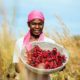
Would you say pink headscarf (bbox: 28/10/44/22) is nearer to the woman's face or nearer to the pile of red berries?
the woman's face

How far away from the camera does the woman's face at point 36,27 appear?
4391mm

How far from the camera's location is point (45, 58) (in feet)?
13.3

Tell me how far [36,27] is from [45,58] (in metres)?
0.48

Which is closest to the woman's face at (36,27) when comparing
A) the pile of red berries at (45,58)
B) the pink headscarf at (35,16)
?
the pink headscarf at (35,16)

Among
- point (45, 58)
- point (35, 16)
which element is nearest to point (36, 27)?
point (35, 16)

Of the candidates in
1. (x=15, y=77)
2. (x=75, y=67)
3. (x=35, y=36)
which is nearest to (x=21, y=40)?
(x=35, y=36)

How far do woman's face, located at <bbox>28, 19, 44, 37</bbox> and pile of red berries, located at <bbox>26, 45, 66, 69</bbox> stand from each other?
0.24 m

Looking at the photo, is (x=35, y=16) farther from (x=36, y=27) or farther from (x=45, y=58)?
(x=45, y=58)

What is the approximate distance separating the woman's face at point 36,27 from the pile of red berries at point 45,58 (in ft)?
0.78

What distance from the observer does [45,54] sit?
405 cm

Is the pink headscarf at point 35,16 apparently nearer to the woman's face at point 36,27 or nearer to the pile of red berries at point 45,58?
the woman's face at point 36,27

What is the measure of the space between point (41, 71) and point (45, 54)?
0.59 ft

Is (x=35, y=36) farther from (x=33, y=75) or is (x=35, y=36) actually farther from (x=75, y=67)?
(x=75, y=67)

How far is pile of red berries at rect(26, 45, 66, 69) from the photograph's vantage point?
4.00 m
